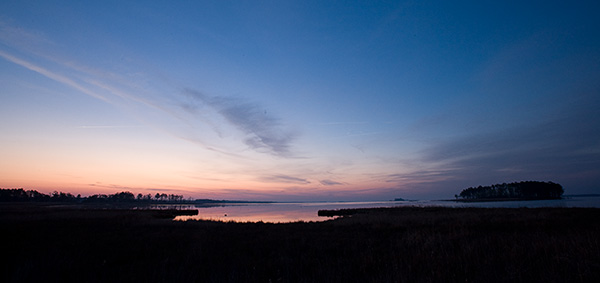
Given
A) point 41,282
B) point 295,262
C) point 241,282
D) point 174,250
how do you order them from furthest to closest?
point 174,250 → point 295,262 → point 241,282 → point 41,282

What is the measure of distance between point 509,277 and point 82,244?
17.1 metres

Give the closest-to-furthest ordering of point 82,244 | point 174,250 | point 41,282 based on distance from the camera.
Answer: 1. point 41,282
2. point 174,250
3. point 82,244

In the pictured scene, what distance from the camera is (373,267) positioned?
7.95 m

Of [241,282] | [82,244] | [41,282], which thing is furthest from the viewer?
[82,244]

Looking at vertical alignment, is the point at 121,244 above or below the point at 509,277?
below

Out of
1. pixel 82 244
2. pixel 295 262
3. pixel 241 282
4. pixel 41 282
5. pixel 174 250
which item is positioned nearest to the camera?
pixel 41 282

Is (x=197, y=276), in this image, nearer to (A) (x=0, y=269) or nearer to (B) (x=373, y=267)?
(B) (x=373, y=267)

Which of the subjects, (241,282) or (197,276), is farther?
(197,276)

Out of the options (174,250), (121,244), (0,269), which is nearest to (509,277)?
(174,250)

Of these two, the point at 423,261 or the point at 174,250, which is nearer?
the point at 423,261

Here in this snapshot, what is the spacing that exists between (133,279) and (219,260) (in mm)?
3145

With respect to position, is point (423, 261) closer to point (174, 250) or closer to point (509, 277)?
point (509, 277)

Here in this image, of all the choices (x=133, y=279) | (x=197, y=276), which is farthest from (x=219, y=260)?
(x=133, y=279)

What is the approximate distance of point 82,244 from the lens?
40.7ft
